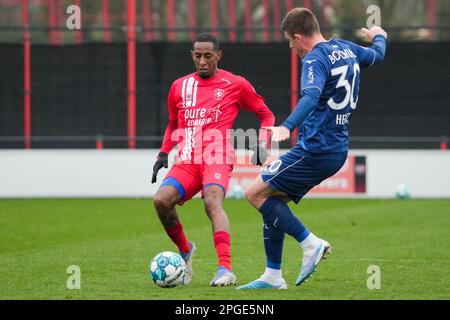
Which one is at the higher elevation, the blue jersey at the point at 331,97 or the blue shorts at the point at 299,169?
the blue jersey at the point at 331,97

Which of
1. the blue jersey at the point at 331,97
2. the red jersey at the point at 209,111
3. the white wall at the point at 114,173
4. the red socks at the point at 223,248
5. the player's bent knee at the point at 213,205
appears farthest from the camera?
the white wall at the point at 114,173

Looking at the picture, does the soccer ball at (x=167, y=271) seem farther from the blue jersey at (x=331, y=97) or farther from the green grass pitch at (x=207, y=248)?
the blue jersey at (x=331, y=97)

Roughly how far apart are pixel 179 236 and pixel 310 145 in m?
1.65

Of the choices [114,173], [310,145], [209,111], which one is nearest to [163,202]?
[209,111]

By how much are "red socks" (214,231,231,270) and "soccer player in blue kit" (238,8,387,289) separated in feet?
1.16

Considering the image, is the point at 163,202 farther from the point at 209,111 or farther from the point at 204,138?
the point at 209,111

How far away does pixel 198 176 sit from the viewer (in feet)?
28.7

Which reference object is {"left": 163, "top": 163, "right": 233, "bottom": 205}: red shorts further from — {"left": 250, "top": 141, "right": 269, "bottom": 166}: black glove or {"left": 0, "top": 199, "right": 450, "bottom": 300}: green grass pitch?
{"left": 0, "top": 199, "right": 450, "bottom": 300}: green grass pitch

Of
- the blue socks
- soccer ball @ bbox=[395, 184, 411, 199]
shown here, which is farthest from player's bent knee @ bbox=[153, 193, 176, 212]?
soccer ball @ bbox=[395, 184, 411, 199]

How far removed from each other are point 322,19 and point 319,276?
11979 millimetres

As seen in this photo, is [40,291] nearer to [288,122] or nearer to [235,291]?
[235,291]

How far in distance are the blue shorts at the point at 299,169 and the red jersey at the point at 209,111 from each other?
2.93 ft

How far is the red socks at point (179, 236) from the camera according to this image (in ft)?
29.0

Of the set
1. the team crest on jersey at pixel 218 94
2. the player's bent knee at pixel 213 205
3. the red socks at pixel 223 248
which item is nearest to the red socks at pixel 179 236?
the player's bent knee at pixel 213 205
